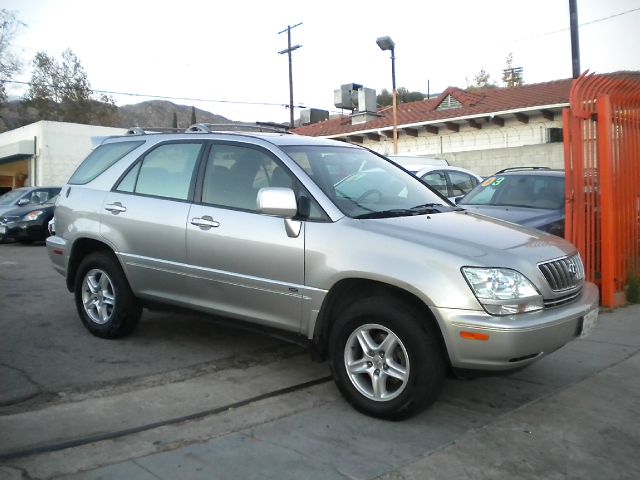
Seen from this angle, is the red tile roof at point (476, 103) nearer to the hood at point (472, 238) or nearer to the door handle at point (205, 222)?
the hood at point (472, 238)

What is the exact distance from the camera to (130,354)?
5.35 m

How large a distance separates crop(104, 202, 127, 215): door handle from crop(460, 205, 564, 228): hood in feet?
12.7

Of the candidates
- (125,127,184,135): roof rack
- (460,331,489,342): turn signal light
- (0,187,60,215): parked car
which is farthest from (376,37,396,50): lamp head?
(460,331,489,342): turn signal light

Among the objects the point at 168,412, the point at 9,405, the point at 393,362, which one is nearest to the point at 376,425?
the point at 393,362

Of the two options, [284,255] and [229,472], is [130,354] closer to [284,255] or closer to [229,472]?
[284,255]

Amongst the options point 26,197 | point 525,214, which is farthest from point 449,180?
point 26,197

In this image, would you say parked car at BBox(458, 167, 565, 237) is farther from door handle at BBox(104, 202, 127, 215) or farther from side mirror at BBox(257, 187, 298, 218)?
door handle at BBox(104, 202, 127, 215)

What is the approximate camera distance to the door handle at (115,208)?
5449 millimetres

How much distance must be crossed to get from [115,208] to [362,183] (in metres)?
2.25

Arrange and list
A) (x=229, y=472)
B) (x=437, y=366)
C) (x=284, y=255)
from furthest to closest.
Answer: (x=284, y=255) → (x=437, y=366) → (x=229, y=472)

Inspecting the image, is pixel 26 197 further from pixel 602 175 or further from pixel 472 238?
pixel 472 238

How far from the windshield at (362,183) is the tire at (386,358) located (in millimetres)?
742

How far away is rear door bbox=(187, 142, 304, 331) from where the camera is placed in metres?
4.32

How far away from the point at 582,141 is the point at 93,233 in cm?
532
